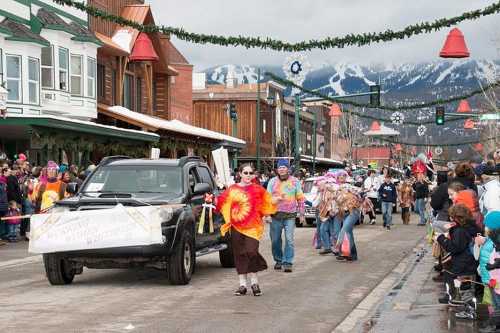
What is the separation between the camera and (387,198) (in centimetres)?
2917

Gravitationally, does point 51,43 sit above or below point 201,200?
above

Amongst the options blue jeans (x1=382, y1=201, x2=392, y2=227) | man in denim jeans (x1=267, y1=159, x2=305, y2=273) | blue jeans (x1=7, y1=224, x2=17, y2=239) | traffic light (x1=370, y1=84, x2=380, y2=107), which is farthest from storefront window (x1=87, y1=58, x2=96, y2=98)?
man in denim jeans (x1=267, y1=159, x2=305, y2=273)

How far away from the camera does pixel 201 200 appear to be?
14.3 metres

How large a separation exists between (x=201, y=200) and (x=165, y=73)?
3536 cm

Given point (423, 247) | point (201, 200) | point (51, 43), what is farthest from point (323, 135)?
point (201, 200)

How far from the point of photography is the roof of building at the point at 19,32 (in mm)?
30672

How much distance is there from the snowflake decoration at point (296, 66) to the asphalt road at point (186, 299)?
20077 millimetres

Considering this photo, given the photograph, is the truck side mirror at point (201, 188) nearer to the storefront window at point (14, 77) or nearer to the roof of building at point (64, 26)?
the storefront window at point (14, 77)

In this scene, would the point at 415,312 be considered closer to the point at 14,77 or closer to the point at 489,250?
the point at 489,250

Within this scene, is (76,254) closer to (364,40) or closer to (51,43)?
(364,40)

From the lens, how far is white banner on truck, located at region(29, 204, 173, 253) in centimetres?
1230

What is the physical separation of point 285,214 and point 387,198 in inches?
562

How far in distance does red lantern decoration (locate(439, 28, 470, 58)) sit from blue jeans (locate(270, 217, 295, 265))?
4.73m

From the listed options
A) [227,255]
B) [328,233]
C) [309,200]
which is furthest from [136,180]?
[309,200]
